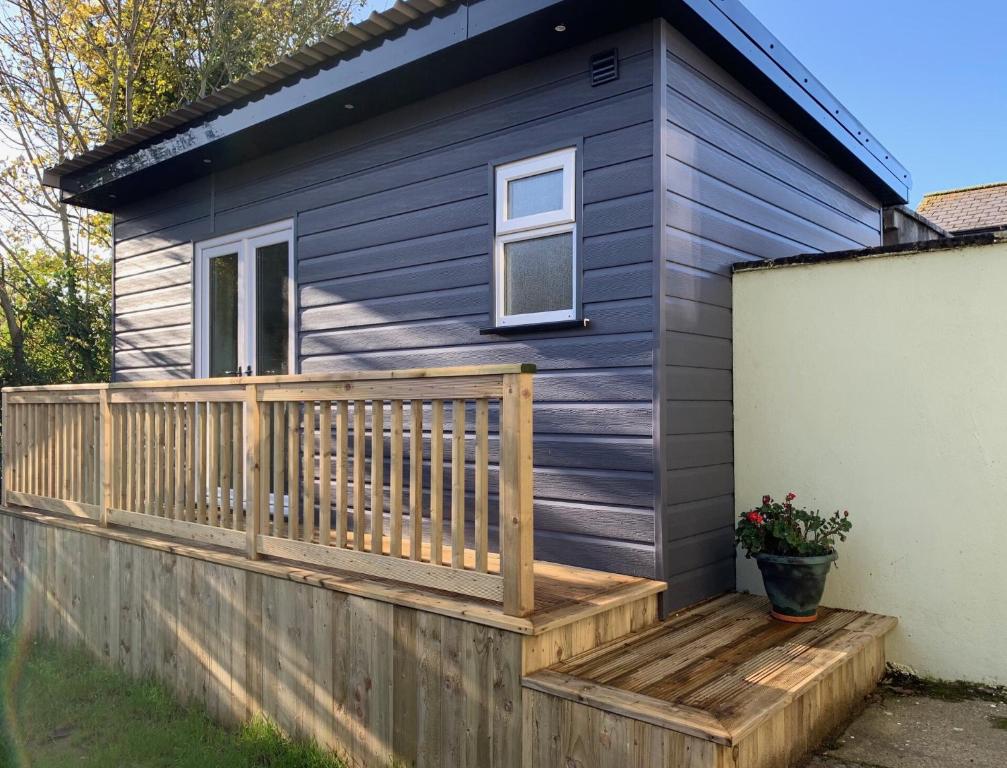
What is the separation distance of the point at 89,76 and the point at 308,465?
1049 centimetres

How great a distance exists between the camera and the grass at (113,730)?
3.01 m

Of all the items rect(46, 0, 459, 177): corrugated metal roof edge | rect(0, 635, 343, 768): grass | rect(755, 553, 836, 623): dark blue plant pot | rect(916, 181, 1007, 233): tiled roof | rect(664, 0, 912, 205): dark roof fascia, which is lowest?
rect(0, 635, 343, 768): grass

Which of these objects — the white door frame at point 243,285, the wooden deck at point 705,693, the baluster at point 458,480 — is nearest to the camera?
the wooden deck at point 705,693

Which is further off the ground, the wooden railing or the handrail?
the handrail

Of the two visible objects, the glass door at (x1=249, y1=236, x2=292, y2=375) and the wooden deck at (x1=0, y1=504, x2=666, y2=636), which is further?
the glass door at (x1=249, y1=236, x2=292, y2=375)

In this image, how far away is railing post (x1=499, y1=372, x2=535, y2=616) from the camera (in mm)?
2369

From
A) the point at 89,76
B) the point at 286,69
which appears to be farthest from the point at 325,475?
the point at 89,76

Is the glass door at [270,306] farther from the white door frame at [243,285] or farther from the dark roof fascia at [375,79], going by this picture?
the dark roof fascia at [375,79]

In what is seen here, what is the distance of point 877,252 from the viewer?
10.7 ft

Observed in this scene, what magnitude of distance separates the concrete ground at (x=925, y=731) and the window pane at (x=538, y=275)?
2.00m

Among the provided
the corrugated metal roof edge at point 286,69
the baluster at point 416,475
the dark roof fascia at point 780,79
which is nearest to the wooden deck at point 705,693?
the baluster at point 416,475

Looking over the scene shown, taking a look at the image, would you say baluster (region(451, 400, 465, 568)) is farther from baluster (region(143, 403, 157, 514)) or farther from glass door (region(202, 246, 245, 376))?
glass door (region(202, 246, 245, 376))

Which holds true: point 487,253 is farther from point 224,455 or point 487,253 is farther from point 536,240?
point 224,455

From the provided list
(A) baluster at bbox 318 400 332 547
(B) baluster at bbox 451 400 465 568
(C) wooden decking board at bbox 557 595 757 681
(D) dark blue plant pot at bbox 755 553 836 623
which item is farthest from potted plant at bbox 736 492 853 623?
(A) baluster at bbox 318 400 332 547
